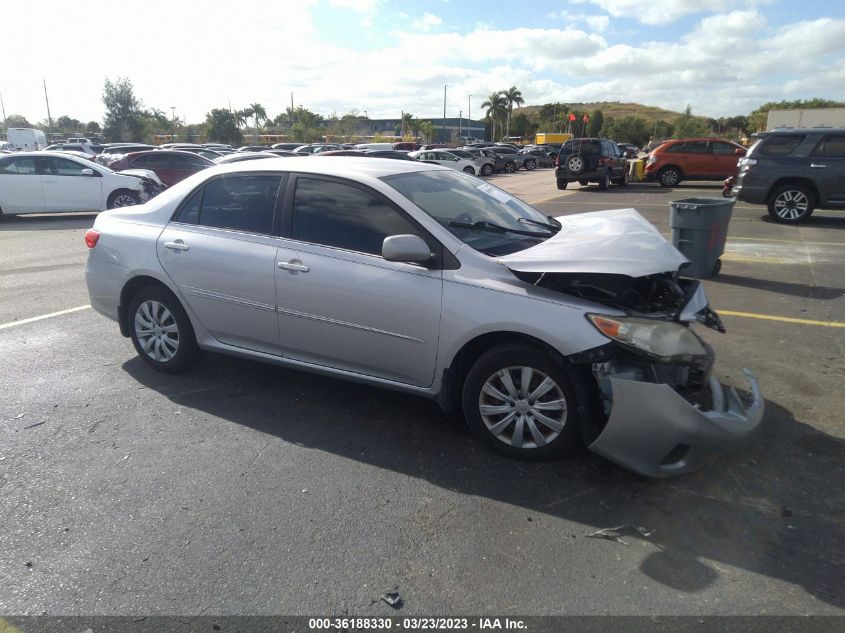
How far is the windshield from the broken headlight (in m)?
0.85

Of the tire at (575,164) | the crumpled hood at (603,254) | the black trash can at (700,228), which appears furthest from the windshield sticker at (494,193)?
the tire at (575,164)

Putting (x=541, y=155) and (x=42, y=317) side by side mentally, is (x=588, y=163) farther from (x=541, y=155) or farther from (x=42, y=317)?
(x=541, y=155)

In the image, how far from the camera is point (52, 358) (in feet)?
17.3

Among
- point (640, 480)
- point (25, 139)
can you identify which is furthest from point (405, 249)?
point (25, 139)

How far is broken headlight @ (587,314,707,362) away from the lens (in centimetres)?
320

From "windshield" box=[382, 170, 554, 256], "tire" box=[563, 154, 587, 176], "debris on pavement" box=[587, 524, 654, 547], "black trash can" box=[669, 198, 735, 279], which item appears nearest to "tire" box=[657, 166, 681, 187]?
"tire" box=[563, 154, 587, 176]

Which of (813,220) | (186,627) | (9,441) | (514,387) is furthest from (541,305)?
(813,220)

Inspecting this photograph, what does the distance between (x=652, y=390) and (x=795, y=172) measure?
1182 cm

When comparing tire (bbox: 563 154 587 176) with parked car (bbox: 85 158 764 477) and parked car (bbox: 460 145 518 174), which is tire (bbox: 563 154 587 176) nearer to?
parked car (bbox: 460 145 518 174)

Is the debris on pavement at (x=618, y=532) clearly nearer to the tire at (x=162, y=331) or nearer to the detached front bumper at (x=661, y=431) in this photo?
the detached front bumper at (x=661, y=431)

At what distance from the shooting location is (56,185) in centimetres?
1466

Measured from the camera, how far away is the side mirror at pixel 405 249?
356cm

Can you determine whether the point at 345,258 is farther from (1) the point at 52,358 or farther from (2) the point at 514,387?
→ (1) the point at 52,358

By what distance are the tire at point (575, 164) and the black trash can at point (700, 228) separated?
15.9 meters
